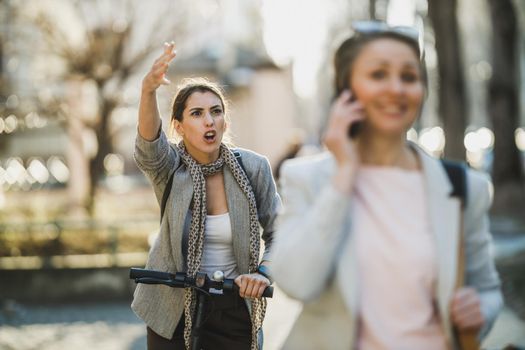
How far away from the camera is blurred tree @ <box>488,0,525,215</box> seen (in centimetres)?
1617

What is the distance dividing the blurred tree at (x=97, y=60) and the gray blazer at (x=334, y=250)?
12.2 meters

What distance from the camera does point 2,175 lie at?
19.5 metres

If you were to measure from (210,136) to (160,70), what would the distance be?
596 millimetres

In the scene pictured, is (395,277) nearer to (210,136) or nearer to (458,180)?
(458,180)

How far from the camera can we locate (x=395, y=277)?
88.7 inches

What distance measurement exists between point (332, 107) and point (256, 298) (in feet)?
5.42

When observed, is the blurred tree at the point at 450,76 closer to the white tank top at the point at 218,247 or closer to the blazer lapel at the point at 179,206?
the white tank top at the point at 218,247

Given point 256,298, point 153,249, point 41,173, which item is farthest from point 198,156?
point 41,173

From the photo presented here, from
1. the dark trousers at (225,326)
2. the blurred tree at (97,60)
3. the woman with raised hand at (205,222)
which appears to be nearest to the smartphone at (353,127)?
the woman with raised hand at (205,222)

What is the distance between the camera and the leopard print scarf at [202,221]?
3.66m

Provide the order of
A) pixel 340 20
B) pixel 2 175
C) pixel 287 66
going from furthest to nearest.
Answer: pixel 340 20
pixel 287 66
pixel 2 175

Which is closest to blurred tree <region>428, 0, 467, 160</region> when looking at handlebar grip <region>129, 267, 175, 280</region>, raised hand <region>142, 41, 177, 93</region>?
handlebar grip <region>129, 267, 175, 280</region>

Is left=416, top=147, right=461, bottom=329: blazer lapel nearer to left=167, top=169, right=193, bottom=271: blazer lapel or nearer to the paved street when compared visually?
left=167, top=169, right=193, bottom=271: blazer lapel

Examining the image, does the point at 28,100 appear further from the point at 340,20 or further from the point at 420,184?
the point at 340,20
